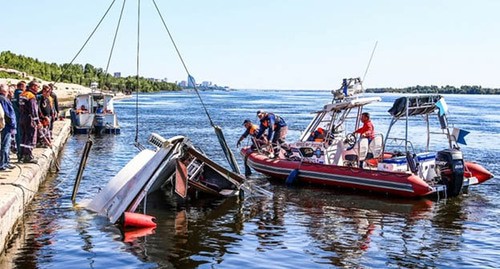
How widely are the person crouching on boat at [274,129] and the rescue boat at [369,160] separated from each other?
0.91 ft

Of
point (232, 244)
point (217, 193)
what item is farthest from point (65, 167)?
point (232, 244)

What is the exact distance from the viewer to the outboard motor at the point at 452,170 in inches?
654

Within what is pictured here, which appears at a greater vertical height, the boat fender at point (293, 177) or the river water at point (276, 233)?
the boat fender at point (293, 177)

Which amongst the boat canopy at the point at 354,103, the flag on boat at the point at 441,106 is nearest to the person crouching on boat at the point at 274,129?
the boat canopy at the point at 354,103

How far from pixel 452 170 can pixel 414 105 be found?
81.9 inches

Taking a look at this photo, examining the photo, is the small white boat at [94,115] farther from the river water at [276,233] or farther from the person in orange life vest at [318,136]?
the person in orange life vest at [318,136]

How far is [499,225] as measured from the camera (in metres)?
13.9

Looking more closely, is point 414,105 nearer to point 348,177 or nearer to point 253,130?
point 348,177

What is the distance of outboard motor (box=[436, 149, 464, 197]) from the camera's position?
16.6 m

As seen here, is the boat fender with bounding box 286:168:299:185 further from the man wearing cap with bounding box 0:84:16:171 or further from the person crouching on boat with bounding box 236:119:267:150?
the man wearing cap with bounding box 0:84:16:171

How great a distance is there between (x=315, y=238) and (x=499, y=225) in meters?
4.61

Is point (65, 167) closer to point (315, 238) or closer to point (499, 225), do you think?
point (315, 238)

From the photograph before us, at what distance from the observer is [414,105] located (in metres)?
17.2

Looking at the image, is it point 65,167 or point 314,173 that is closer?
point 314,173
